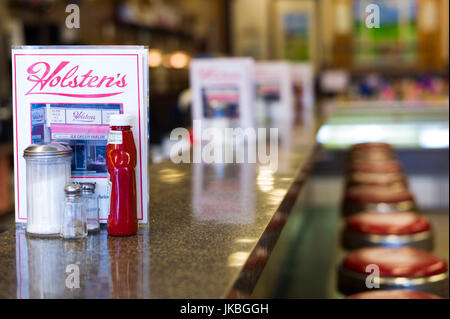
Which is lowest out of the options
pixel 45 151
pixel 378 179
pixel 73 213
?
pixel 378 179

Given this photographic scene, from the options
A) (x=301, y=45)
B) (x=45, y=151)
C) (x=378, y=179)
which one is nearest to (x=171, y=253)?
(x=45, y=151)

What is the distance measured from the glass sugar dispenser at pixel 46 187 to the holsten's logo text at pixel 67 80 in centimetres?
14

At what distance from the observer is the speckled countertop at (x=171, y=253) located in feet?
3.18

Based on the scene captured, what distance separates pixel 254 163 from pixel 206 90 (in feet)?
2.87

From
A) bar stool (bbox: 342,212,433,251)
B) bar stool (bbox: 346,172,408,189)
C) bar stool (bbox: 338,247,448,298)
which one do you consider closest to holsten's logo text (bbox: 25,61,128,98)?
bar stool (bbox: 338,247,448,298)

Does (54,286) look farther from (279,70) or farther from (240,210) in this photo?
(279,70)

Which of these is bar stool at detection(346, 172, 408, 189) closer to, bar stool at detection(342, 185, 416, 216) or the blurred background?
bar stool at detection(342, 185, 416, 216)

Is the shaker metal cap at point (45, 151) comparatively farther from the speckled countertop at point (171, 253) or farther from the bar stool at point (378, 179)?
the bar stool at point (378, 179)

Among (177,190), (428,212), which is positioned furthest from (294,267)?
(177,190)

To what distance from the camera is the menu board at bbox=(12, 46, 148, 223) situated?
1354 millimetres

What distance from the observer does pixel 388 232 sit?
2582 mm

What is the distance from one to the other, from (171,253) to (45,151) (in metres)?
0.30

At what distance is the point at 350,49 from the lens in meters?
11.8

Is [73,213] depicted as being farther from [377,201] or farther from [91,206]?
[377,201]
